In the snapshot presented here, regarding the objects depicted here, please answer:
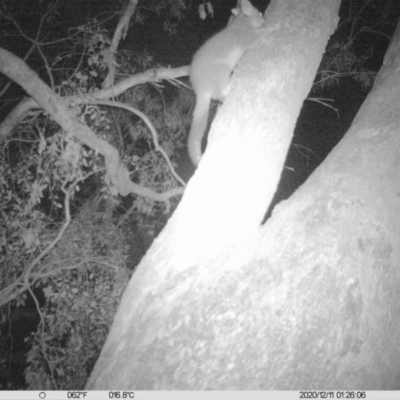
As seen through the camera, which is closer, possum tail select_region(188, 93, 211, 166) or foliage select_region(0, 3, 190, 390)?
possum tail select_region(188, 93, 211, 166)

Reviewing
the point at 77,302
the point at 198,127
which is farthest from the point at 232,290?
the point at 77,302

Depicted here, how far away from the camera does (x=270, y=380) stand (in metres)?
1.28

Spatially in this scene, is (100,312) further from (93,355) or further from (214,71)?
(214,71)

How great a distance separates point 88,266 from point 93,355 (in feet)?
4.21

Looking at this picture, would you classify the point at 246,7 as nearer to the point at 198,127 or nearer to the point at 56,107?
the point at 198,127

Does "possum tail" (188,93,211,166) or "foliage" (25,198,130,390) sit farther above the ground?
"possum tail" (188,93,211,166)

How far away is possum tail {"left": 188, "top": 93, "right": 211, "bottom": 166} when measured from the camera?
3.00 metres

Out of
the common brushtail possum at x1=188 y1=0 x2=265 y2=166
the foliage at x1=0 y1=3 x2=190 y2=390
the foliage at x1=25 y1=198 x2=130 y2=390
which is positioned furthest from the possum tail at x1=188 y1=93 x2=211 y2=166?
the foliage at x1=25 y1=198 x2=130 y2=390

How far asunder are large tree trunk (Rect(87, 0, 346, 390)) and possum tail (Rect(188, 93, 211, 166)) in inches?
49.7

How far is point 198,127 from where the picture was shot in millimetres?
3102

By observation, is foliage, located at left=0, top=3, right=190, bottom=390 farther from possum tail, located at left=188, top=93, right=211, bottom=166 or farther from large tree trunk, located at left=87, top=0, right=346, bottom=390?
large tree trunk, located at left=87, top=0, right=346, bottom=390

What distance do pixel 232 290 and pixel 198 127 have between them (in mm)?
1993

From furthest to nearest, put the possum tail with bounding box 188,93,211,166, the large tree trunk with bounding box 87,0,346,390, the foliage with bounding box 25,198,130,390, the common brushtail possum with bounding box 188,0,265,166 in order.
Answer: the foliage with bounding box 25,198,130,390, the common brushtail possum with bounding box 188,0,265,166, the possum tail with bounding box 188,93,211,166, the large tree trunk with bounding box 87,0,346,390

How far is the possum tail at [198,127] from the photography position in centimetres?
300
